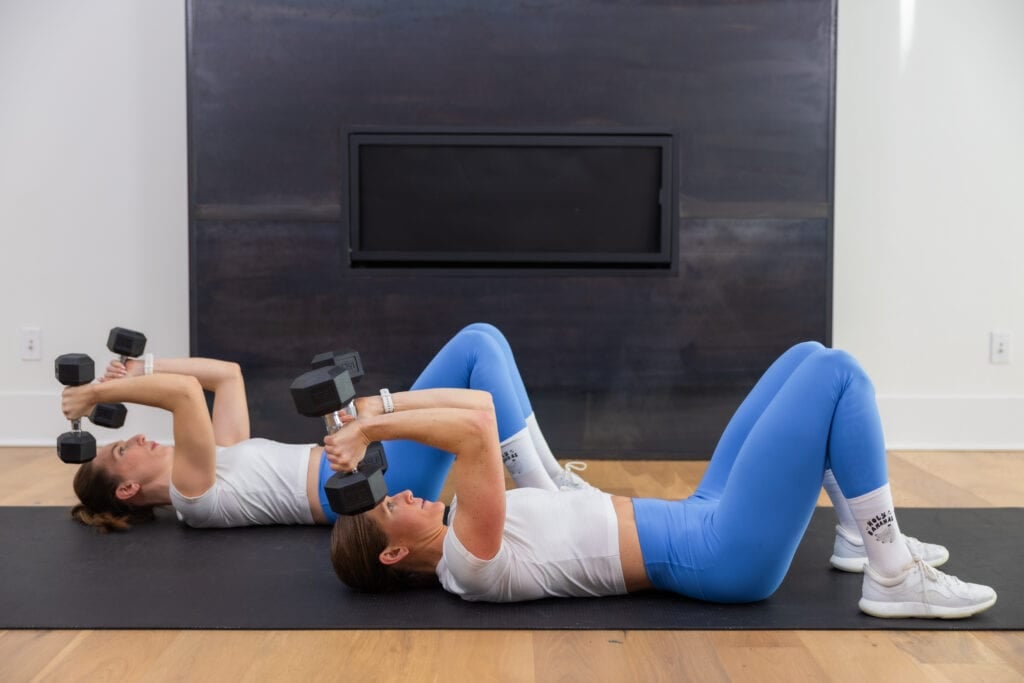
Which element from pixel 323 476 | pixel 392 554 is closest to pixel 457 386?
pixel 323 476

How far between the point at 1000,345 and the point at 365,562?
3.02 metres

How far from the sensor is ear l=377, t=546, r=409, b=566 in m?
1.84

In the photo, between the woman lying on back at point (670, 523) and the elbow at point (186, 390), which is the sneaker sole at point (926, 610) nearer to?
the woman lying on back at point (670, 523)

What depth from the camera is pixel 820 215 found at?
140 inches

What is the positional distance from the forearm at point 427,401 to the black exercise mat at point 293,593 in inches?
15.4

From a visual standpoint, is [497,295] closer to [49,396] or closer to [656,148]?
[656,148]

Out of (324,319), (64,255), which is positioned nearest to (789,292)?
(324,319)

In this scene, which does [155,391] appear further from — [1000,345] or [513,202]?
[1000,345]

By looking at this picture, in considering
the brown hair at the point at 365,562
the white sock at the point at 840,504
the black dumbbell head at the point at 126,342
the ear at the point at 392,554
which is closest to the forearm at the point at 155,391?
the black dumbbell head at the point at 126,342

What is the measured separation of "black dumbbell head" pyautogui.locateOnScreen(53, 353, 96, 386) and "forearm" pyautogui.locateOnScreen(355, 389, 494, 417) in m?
0.76

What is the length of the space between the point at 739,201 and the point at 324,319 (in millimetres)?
1572

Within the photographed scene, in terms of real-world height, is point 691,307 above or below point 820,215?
below

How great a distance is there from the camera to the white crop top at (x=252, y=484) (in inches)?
94.3

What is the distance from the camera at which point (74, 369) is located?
2152 millimetres
